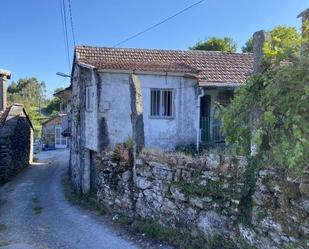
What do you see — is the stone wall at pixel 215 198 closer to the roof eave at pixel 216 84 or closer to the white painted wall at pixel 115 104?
the white painted wall at pixel 115 104

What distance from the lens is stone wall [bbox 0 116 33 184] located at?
2244 centimetres

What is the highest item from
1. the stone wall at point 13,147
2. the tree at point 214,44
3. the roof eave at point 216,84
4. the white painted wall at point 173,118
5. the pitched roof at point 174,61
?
the tree at point 214,44

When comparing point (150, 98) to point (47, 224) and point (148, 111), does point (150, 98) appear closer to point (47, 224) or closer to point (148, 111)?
point (148, 111)

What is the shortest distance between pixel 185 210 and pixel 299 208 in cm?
317

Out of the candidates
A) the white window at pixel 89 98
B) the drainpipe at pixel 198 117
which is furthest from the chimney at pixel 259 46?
the white window at pixel 89 98

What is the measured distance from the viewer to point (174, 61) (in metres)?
18.8

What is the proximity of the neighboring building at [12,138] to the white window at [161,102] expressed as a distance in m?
10.4

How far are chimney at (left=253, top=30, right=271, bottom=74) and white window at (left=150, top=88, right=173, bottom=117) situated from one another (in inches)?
405

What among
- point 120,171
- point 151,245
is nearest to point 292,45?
point 151,245

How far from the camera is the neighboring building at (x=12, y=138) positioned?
886 inches

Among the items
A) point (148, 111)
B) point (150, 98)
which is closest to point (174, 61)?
point (150, 98)

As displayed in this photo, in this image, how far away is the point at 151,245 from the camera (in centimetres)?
848

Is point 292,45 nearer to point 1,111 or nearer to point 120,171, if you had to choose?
point 120,171

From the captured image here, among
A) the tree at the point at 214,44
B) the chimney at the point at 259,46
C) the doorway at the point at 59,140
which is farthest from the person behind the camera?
the doorway at the point at 59,140
